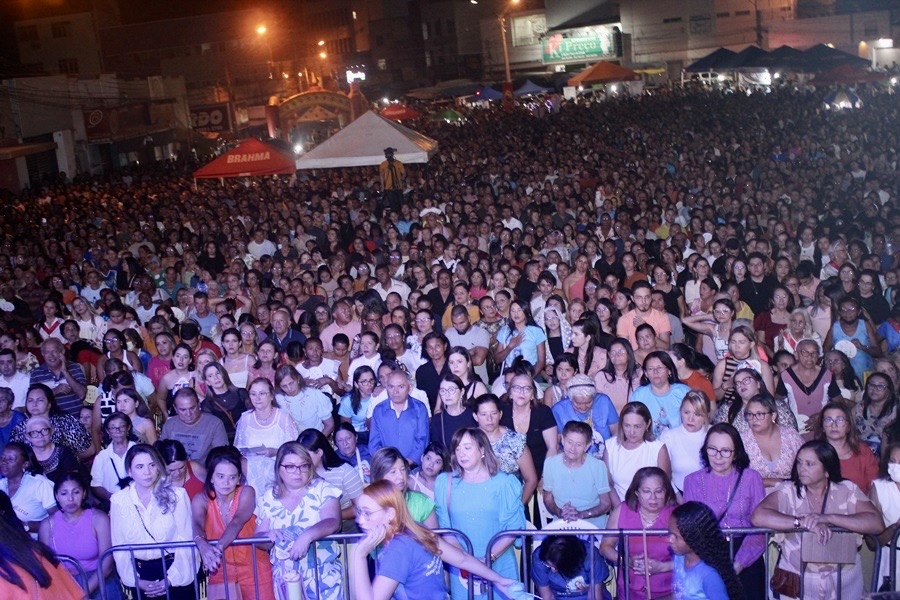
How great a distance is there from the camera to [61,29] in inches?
2018

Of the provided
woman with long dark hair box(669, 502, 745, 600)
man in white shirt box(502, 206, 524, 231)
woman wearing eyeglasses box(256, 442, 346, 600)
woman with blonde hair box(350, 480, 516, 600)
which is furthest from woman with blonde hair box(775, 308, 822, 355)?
man in white shirt box(502, 206, 524, 231)

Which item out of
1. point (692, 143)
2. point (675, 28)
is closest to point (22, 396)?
point (692, 143)

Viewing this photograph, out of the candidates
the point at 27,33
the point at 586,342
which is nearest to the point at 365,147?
the point at 586,342

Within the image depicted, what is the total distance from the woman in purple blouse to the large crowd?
0.5 inches

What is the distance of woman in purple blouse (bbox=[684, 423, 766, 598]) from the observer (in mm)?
4940

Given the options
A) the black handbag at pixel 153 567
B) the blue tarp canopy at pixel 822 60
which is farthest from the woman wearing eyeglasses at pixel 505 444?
the blue tarp canopy at pixel 822 60

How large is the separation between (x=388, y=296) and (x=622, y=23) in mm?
48557

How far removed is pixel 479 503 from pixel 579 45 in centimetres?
5388

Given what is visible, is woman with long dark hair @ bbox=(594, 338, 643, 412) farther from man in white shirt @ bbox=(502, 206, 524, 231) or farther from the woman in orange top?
man in white shirt @ bbox=(502, 206, 524, 231)

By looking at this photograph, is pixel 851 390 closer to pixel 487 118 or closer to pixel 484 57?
pixel 487 118

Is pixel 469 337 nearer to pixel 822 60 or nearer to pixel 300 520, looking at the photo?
pixel 300 520

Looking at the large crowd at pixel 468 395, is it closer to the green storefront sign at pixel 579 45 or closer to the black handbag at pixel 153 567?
the black handbag at pixel 153 567

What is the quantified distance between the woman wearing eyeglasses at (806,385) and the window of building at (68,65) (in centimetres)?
5163

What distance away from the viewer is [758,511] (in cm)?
476
